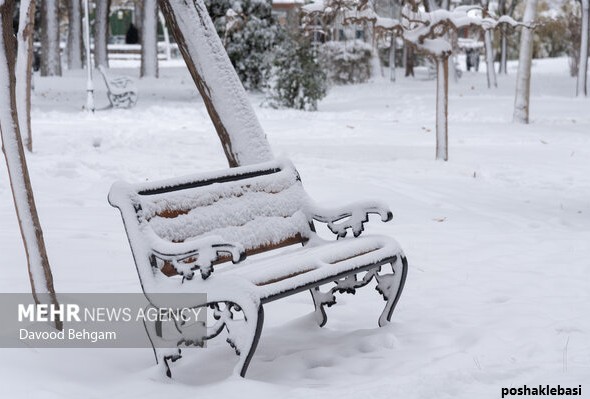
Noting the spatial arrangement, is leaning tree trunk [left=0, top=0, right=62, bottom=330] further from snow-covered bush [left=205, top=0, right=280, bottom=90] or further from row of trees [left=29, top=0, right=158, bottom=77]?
row of trees [left=29, top=0, right=158, bottom=77]

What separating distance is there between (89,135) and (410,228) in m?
8.12

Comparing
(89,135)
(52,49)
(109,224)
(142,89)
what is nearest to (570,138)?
(89,135)

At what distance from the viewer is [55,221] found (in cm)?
854

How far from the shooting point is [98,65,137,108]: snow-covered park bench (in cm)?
2227

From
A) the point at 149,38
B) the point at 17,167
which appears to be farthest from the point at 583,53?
the point at 17,167

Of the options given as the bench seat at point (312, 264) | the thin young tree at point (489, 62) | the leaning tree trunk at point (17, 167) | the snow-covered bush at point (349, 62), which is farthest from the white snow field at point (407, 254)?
the snow-covered bush at point (349, 62)

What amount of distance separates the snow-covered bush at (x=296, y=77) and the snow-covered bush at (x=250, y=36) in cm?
222

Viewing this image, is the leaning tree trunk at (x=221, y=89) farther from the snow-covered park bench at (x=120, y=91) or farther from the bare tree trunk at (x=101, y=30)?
the bare tree trunk at (x=101, y=30)

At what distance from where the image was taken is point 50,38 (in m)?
32.1

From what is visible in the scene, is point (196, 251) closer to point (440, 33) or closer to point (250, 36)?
point (440, 33)

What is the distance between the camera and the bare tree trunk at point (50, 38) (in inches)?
1244

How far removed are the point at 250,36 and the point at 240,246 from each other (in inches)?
846

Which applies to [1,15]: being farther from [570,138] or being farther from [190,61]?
[570,138]

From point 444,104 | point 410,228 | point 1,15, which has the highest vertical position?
point 1,15
